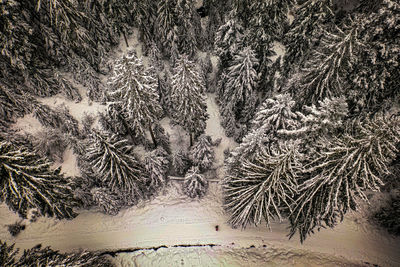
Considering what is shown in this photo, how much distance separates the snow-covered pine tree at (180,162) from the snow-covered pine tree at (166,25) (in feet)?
47.7

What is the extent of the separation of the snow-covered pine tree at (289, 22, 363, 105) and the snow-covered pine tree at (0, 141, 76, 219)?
20353mm

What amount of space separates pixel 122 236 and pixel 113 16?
26.4m

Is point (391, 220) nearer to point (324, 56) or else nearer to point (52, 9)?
point (324, 56)

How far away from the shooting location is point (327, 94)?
14.9 metres

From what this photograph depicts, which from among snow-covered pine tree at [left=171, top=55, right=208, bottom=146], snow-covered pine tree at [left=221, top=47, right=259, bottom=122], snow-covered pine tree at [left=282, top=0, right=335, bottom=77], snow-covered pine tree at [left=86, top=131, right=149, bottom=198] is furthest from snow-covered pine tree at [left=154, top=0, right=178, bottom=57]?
snow-covered pine tree at [left=86, top=131, right=149, bottom=198]

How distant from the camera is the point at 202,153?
64.5 ft

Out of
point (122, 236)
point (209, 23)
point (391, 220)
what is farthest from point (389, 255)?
point (209, 23)

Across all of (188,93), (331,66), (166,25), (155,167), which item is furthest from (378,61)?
(166,25)

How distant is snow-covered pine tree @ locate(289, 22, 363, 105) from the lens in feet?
43.3

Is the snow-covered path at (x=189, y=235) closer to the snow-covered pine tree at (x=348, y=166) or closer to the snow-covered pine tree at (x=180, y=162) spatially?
the snow-covered pine tree at (x=180, y=162)

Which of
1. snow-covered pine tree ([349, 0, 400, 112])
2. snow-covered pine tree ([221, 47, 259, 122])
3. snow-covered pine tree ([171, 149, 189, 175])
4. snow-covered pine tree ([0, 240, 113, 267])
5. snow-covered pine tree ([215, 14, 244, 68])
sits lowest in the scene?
snow-covered pine tree ([0, 240, 113, 267])

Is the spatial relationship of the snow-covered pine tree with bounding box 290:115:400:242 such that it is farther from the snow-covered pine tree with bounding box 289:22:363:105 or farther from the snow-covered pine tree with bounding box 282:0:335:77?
the snow-covered pine tree with bounding box 282:0:335:77

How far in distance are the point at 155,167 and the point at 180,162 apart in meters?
2.93

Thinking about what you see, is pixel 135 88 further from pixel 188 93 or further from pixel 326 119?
pixel 326 119
